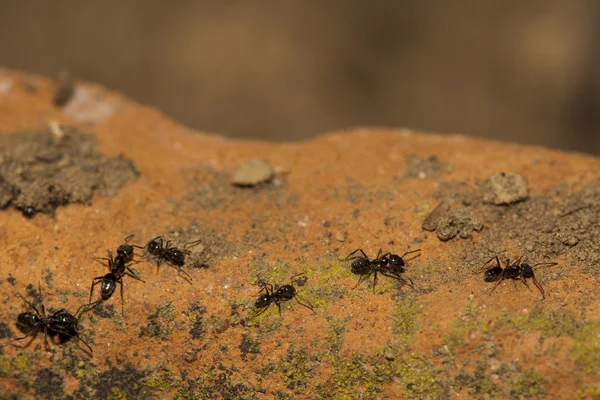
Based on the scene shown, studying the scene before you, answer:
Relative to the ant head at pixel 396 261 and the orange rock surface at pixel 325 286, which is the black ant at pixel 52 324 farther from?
the ant head at pixel 396 261

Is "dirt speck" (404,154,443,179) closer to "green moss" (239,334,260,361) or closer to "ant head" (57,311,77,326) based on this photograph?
"green moss" (239,334,260,361)

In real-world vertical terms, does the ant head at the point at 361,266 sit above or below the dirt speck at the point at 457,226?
below

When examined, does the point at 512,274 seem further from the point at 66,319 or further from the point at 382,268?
the point at 66,319

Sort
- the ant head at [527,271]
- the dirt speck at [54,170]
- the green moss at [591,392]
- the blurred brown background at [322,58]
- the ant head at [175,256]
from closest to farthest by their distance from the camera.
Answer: the green moss at [591,392] → the ant head at [527,271] → the ant head at [175,256] → the dirt speck at [54,170] → the blurred brown background at [322,58]

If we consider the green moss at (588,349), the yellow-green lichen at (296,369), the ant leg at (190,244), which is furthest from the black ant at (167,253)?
the green moss at (588,349)

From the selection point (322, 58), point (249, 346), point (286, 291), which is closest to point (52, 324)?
point (249, 346)

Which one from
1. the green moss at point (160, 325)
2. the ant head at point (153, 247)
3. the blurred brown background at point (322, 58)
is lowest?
the green moss at point (160, 325)
